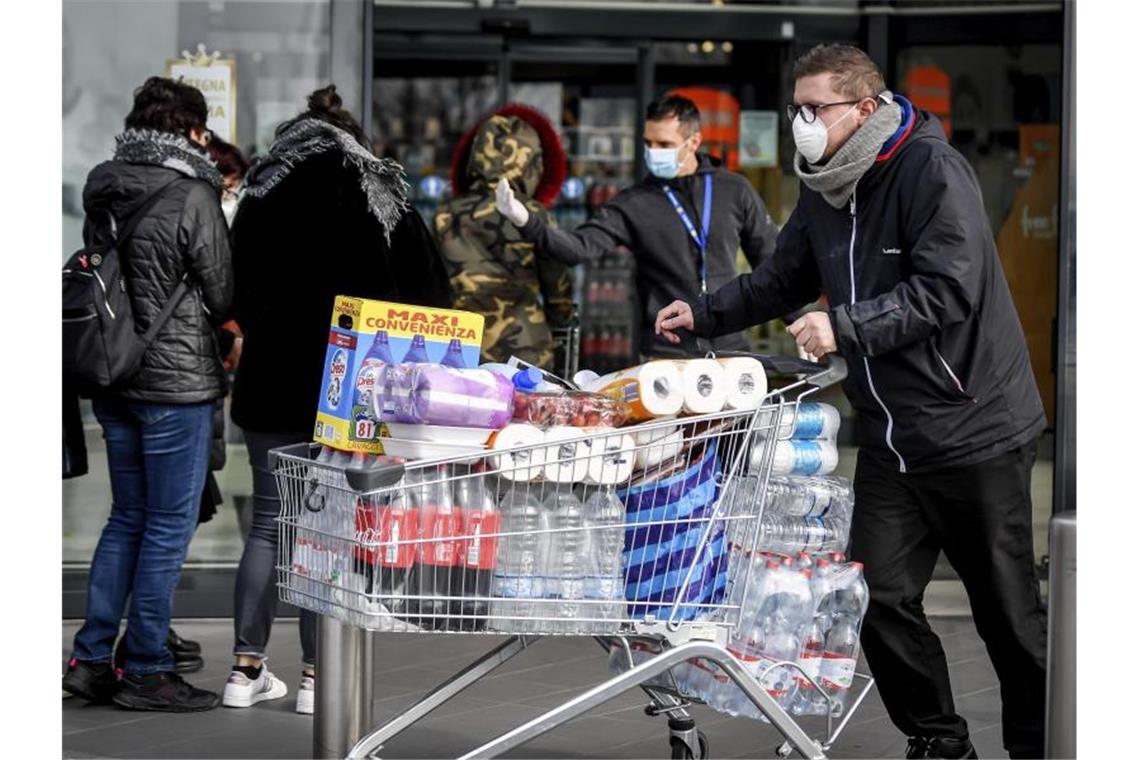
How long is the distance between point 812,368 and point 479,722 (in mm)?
2058

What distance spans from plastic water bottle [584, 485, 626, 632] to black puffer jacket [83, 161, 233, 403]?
7.55 feet

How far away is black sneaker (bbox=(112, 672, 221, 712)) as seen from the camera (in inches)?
234

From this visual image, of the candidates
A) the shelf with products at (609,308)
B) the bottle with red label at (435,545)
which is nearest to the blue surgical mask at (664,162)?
the bottle with red label at (435,545)

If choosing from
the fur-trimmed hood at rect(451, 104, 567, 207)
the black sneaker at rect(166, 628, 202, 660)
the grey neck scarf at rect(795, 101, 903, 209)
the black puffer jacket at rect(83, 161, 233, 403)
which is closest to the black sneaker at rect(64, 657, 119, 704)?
the black sneaker at rect(166, 628, 202, 660)

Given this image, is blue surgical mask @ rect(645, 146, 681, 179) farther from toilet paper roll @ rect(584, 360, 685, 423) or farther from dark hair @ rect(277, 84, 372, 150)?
toilet paper roll @ rect(584, 360, 685, 423)

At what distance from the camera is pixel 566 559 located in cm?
402

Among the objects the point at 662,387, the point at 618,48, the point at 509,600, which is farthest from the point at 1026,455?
the point at 618,48

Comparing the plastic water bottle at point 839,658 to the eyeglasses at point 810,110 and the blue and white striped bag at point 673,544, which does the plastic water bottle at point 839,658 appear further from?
the eyeglasses at point 810,110

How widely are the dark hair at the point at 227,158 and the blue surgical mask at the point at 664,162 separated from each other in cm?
160

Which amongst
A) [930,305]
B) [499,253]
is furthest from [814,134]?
[499,253]

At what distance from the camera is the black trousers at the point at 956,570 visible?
4746 mm

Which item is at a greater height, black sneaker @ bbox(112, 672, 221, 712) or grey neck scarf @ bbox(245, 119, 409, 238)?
grey neck scarf @ bbox(245, 119, 409, 238)

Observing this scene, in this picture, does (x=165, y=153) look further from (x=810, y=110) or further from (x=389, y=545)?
(x=389, y=545)

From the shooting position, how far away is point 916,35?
12.1 m
